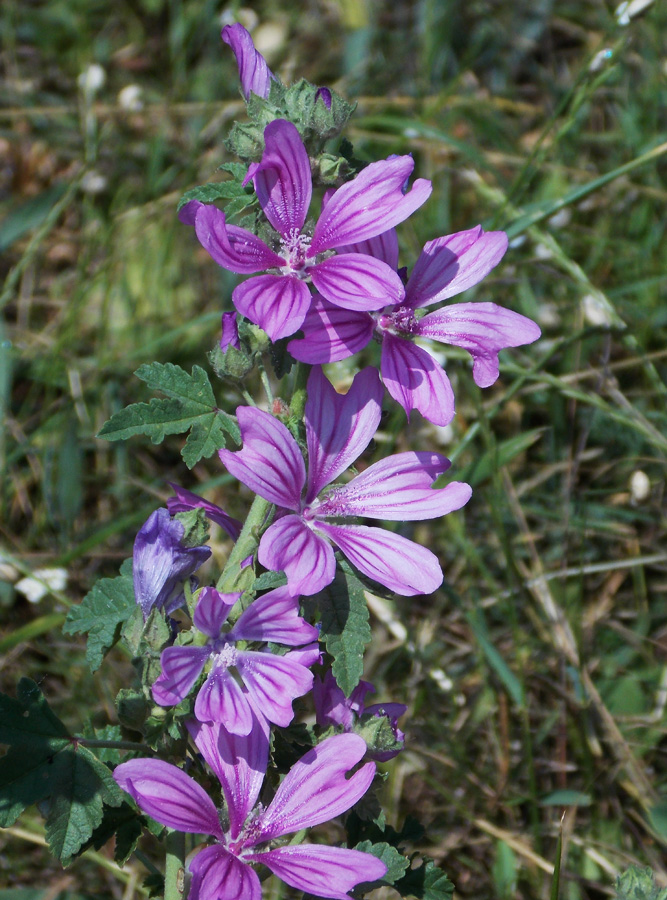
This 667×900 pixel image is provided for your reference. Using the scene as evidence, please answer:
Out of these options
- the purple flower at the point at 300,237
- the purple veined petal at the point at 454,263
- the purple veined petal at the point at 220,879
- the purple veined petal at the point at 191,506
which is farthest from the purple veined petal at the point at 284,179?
the purple veined petal at the point at 220,879

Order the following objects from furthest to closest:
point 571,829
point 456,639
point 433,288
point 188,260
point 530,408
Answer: point 188,260
point 530,408
point 456,639
point 571,829
point 433,288

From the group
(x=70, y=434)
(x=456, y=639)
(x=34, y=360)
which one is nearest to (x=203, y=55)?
(x=34, y=360)

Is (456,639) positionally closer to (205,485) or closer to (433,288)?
(205,485)

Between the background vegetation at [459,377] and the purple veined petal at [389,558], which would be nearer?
the purple veined petal at [389,558]

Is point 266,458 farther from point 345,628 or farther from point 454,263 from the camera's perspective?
point 454,263

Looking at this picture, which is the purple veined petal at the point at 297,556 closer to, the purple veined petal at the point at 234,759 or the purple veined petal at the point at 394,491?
the purple veined petal at the point at 394,491

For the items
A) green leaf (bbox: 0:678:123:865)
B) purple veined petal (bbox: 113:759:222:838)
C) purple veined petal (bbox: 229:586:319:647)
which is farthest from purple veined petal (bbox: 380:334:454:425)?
green leaf (bbox: 0:678:123:865)
